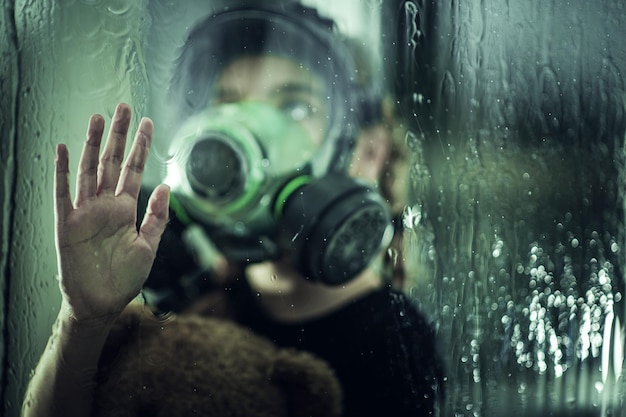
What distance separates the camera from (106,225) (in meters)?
0.92

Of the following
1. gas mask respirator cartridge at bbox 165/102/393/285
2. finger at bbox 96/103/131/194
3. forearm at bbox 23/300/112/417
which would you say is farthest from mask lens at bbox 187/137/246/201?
forearm at bbox 23/300/112/417

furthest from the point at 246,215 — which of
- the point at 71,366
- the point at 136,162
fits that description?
the point at 71,366

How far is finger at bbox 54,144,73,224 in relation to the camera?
93 centimetres

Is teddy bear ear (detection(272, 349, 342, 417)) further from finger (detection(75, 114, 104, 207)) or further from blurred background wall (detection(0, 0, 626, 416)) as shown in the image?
finger (detection(75, 114, 104, 207))

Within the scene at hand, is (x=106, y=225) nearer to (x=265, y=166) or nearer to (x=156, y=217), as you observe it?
(x=156, y=217)

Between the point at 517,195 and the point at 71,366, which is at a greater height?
the point at 517,195

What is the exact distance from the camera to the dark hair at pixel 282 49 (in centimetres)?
95

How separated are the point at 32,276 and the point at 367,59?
602 mm

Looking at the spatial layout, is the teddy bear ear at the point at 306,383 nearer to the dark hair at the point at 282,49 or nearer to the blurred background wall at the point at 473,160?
the blurred background wall at the point at 473,160

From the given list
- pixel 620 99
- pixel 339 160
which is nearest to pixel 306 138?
pixel 339 160

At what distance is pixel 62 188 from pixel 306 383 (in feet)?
1.51

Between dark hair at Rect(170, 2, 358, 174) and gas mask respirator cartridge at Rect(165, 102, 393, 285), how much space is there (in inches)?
1.8

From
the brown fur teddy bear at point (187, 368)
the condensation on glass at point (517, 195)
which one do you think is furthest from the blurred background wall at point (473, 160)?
the brown fur teddy bear at point (187, 368)

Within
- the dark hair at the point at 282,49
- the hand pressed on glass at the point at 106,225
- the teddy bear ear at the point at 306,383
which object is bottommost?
the teddy bear ear at the point at 306,383
